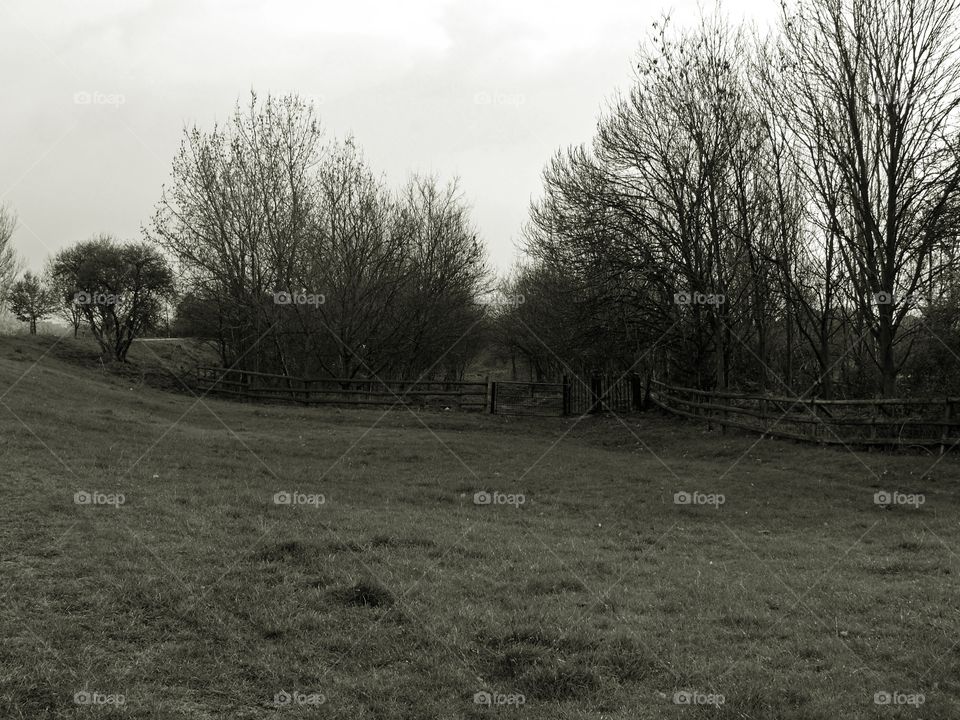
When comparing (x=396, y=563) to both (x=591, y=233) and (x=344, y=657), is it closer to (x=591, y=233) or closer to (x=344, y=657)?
(x=344, y=657)

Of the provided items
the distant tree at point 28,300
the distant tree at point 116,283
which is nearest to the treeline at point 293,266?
the distant tree at point 116,283

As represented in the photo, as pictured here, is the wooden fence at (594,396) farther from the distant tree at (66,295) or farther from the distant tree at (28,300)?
the distant tree at (28,300)

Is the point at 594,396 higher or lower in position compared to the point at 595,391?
lower

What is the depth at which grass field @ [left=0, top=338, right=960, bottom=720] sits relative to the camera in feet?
16.3

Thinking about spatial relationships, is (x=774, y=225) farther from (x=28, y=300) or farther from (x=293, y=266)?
(x=28, y=300)

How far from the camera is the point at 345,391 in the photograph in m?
30.5

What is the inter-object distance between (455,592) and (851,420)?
14.6 metres

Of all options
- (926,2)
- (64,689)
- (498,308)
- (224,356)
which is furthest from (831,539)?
(498,308)

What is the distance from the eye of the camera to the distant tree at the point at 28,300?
4803 cm

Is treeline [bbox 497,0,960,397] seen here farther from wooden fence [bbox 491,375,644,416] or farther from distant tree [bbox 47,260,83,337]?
distant tree [bbox 47,260,83,337]

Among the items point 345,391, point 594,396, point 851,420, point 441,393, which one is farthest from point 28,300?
point 851,420

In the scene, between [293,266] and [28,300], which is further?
[28,300]

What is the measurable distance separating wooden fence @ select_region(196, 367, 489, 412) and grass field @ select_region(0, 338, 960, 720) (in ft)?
50.2

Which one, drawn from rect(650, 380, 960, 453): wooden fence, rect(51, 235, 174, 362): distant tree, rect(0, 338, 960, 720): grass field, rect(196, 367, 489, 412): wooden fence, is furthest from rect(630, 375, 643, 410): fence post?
rect(51, 235, 174, 362): distant tree
